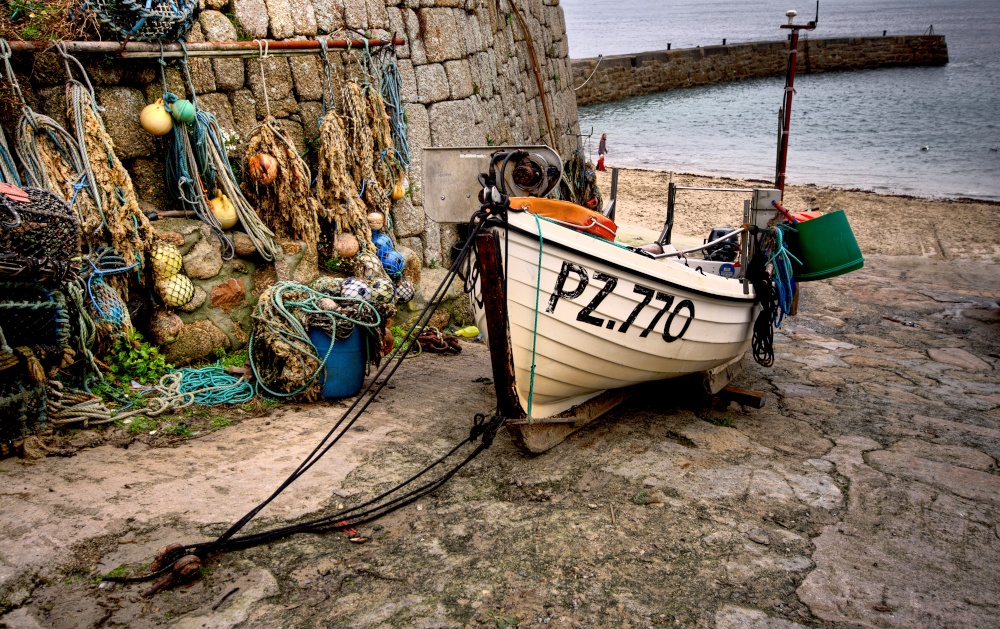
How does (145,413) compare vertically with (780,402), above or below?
above

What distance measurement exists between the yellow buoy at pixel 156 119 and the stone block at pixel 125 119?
2.9 inches

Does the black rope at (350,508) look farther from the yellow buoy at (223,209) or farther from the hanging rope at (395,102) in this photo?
the hanging rope at (395,102)

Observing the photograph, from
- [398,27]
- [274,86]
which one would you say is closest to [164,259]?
[274,86]

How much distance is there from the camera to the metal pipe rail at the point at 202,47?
486cm

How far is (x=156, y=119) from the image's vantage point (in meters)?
5.23

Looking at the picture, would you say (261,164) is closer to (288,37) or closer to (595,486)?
(288,37)

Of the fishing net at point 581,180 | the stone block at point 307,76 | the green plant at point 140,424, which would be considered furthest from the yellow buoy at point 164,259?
the fishing net at point 581,180

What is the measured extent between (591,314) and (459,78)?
14.7ft

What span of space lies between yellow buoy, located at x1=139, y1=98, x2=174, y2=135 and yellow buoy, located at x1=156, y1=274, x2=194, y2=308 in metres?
1.05

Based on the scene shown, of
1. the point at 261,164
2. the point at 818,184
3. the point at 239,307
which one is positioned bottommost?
the point at 818,184

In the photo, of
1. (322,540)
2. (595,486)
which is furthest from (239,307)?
(595,486)

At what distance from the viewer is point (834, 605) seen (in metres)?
3.20

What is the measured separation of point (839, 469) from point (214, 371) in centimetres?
416

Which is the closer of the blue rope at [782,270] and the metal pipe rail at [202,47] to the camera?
the metal pipe rail at [202,47]
